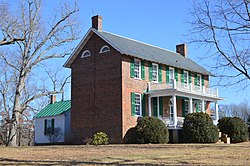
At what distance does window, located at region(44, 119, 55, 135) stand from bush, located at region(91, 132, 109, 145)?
10.4m

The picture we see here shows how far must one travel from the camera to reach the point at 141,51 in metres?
31.1

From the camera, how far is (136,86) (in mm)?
29031

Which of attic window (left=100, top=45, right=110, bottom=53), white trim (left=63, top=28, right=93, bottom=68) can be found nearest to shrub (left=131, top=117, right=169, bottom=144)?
attic window (left=100, top=45, right=110, bottom=53)

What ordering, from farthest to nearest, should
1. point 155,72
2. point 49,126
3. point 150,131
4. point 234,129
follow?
1. point 49,126
2. point 155,72
3. point 234,129
4. point 150,131

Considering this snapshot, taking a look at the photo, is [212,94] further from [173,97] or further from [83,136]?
[83,136]

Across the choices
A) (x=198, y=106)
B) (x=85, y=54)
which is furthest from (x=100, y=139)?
(x=198, y=106)

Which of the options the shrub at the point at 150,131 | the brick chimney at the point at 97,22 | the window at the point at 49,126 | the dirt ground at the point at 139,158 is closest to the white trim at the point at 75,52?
the brick chimney at the point at 97,22

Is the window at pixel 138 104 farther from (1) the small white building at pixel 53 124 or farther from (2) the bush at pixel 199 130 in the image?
(1) the small white building at pixel 53 124

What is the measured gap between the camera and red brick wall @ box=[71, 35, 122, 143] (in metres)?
28.2

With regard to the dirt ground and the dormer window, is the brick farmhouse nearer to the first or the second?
the dormer window

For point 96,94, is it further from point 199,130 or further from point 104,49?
point 199,130

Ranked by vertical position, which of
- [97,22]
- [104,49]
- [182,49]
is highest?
[97,22]

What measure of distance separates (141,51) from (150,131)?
7.91 meters

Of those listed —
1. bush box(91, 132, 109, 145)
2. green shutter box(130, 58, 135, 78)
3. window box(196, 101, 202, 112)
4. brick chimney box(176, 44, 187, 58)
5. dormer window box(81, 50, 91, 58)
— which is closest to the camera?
bush box(91, 132, 109, 145)
